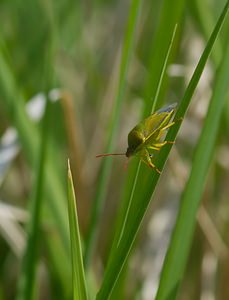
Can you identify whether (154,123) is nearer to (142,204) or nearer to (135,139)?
(135,139)

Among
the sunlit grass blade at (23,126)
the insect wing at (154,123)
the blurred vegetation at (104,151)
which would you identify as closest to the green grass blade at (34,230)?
the blurred vegetation at (104,151)

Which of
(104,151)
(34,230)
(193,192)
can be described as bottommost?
→ (104,151)

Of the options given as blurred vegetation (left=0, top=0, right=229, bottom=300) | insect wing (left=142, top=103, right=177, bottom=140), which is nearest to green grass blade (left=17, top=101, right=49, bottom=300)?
blurred vegetation (left=0, top=0, right=229, bottom=300)

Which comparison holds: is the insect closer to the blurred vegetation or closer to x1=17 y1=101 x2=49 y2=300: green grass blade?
the blurred vegetation

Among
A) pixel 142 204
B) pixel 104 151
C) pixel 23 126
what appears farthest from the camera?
pixel 104 151

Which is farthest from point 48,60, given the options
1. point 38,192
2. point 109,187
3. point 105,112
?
point 109,187

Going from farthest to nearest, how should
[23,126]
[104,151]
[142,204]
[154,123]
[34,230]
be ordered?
[104,151] < [23,126] < [34,230] < [154,123] < [142,204]

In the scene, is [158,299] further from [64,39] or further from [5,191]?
[64,39]

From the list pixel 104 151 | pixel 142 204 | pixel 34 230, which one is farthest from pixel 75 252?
pixel 104 151
